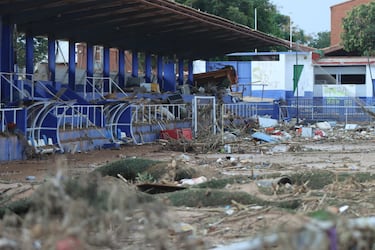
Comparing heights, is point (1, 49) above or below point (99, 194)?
above

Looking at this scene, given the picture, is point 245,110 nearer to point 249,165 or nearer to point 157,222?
point 249,165

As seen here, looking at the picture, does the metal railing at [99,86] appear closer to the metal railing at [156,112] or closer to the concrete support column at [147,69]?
the metal railing at [156,112]

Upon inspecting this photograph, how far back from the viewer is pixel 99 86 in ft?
101

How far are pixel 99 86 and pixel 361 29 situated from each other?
110ft

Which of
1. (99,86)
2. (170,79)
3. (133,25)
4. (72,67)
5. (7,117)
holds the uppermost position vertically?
(133,25)

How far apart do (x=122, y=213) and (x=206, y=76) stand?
127 feet

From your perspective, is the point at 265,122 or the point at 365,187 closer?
the point at 365,187

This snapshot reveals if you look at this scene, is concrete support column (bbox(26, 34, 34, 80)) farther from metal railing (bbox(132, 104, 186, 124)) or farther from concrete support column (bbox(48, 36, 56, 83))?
metal railing (bbox(132, 104, 186, 124))

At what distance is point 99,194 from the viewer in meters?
4.64

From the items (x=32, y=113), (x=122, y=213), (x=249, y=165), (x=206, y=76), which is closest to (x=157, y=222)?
(x=122, y=213)

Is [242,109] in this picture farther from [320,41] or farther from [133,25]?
[320,41]

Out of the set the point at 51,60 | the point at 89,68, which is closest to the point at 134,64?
the point at 89,68

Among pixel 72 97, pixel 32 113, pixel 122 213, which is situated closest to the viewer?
pixel 122 213

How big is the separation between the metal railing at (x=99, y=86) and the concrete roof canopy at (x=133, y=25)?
187 centimetres
